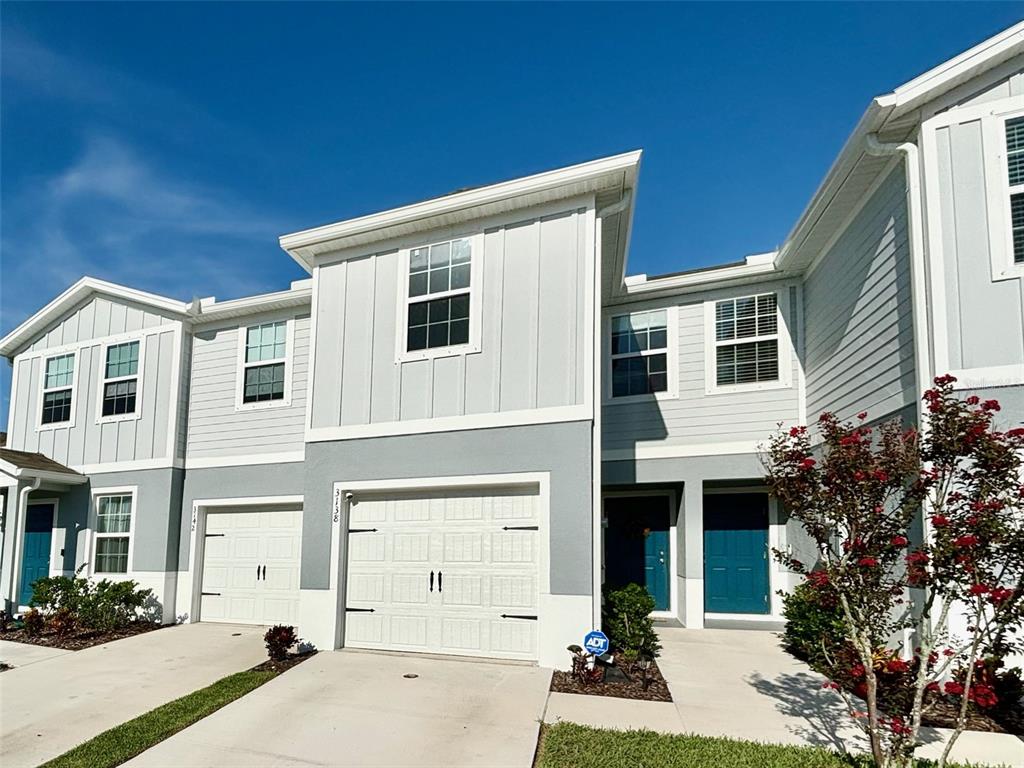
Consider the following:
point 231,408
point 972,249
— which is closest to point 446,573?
point 231,408

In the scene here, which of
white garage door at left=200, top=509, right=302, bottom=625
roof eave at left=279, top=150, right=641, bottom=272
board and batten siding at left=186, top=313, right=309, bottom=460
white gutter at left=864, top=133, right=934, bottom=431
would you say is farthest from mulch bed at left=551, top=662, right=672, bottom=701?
board and batten siding at left=186, top=313, right=309, bottom=460

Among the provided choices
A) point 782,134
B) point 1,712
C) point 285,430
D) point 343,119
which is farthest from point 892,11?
point 1,712

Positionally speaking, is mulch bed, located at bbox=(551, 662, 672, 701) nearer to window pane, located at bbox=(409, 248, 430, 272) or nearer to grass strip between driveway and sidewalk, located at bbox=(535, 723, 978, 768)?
grass strip between driveway and sidewalk, located at bbox=(535, 723, 978, 768)

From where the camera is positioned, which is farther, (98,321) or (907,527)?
(98,321)

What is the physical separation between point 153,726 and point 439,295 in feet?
18.9

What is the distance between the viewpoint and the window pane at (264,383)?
11219 mm

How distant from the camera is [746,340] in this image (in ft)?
33.8

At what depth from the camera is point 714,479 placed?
1017cm

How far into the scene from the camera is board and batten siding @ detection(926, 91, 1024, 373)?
604cm

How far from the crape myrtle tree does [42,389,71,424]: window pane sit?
534 inches

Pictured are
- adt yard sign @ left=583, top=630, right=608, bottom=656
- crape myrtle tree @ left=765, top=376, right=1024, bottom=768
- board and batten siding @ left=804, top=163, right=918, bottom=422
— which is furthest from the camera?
board and batten siding @ left=804, top=163, right=918, bottom=422

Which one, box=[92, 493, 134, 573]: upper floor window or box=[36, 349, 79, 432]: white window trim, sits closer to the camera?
box=[92, 493, 134, 573]: upper floor window

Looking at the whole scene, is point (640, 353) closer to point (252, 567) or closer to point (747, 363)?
point (747, 363)

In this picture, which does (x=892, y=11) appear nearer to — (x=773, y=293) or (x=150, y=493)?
(x=773, y=293)
